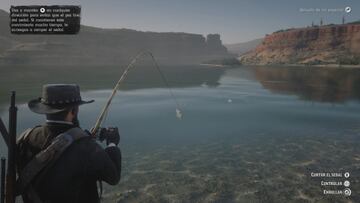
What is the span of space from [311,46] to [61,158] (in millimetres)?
162620

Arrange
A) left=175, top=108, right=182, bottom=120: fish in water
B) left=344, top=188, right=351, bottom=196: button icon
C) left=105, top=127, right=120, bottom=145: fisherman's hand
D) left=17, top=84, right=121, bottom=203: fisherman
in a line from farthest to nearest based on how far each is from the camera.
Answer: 1. left=175, top=108, right=182, bottom=120: fish in water
2. left=344, top=188, right=351, bottom=196: button icon
3. left=105, top=127, right=120, bottom=145: fisherman's hand
4. left=17, top=84, right=121, bottom=203: fisherman

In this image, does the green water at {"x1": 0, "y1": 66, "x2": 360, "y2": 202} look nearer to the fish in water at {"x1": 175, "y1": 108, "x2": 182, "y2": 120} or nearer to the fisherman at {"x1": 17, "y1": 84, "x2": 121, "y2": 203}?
the fish in water at {"x1": 175, "y1": 108, "x2": 182, "y2": 120}

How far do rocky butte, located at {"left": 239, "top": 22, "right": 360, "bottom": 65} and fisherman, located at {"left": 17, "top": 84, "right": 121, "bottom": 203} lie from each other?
119467 millimetres

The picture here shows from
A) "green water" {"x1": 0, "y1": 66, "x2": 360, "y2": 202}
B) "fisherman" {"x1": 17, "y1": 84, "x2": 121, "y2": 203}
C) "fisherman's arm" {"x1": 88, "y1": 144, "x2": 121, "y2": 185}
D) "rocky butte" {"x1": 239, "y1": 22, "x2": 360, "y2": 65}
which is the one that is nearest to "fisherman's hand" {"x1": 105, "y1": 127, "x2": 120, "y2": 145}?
"fisherman" {"x1": 17, "y1": 84, "x2": 121, "y2": 203}

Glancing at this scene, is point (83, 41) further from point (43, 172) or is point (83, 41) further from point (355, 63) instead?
point (43, 172)

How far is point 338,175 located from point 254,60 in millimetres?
144757

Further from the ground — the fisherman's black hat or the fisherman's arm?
the fisherman's black hat

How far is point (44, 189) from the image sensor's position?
3475 mm

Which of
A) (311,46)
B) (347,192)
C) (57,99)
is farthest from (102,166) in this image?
(311,46)

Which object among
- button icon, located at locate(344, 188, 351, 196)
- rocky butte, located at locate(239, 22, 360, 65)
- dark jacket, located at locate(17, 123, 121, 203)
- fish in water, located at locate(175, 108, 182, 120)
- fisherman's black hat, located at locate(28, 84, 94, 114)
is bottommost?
button icon, located at locate(344, 188, 351, 196)

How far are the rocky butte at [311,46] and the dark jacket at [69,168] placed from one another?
119 meters

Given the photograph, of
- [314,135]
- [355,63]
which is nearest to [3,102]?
[314,135]

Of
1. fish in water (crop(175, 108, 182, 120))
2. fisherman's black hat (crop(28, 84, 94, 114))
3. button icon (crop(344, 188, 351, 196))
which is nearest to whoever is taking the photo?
fisherman's black hat (crop(28, 84, 94, 114))

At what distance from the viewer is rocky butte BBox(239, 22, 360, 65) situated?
12988cm
